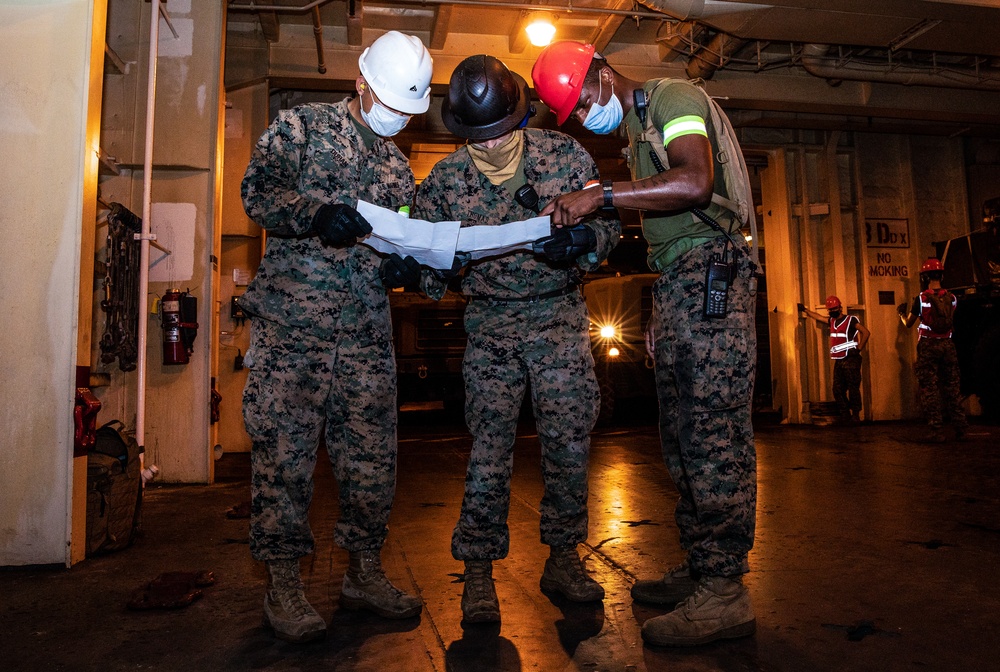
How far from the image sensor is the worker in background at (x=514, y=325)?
91.5 inches

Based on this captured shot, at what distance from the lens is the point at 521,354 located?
7.85 feet

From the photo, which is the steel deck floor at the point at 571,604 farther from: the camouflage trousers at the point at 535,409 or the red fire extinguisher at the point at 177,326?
the red fire extinguisher at the point at 177,326

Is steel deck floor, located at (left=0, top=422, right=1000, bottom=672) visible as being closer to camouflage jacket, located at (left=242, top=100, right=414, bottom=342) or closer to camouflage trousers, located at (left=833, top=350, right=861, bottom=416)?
camouflage jacket, located at (left=242, top=100, right=414, bottom=342)

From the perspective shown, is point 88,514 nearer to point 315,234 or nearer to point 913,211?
point 315,234

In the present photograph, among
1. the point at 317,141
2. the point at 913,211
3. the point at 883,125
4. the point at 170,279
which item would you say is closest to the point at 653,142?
the point at 317,141

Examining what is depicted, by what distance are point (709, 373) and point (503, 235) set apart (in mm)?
749

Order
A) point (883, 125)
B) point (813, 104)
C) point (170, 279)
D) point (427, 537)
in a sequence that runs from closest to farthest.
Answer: point (427, 537) < point (170, 279) < point (813, 104) < point (883, 125)

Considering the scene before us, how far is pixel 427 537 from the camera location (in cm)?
328

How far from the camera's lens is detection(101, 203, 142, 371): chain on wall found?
440 cm

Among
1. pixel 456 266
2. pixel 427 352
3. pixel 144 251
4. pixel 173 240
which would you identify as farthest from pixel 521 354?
pixel 427 352

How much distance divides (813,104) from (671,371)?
7.59 metres

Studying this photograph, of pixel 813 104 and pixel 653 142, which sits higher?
pixel 813 104

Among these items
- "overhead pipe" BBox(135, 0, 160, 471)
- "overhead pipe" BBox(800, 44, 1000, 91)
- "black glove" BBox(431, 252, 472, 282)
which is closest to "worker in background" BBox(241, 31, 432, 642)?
"black glove" BBox(431, 252, 472, 282)

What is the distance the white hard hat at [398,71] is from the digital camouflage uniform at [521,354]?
0.28 meters
